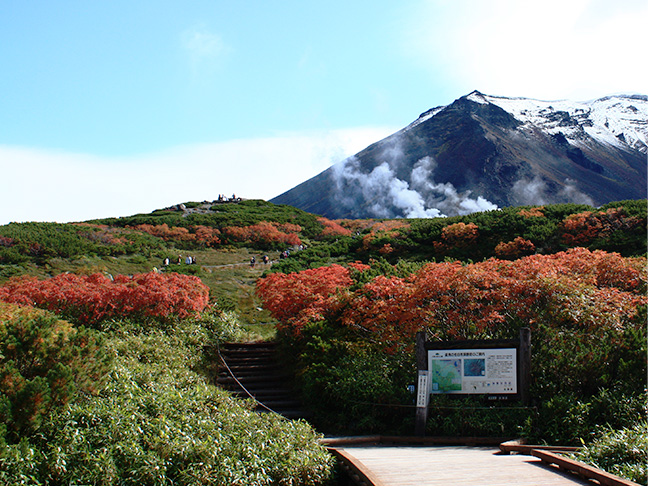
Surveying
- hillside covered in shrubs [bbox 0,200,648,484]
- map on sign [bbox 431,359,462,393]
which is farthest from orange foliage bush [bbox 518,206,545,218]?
map on sign [bbox 431,359,462,393]

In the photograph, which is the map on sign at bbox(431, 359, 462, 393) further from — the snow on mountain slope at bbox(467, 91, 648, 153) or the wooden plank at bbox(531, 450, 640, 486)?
the snow on mountain slope at bbox(467, 91, 648, 153)

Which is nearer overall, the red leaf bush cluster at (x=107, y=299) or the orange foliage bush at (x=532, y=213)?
the red leaf bush cluster at (x=107, y=299)

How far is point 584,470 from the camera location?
4566mm

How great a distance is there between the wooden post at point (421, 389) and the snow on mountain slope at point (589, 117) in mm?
100192

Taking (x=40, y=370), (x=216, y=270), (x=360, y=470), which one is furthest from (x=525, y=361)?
(x=216, y=270)

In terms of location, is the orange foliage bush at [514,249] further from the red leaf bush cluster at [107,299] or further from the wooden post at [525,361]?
the wooden post at [525,361]

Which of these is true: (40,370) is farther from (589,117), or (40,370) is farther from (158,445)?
(589,117)

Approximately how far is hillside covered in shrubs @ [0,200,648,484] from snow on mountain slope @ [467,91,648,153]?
94.7m

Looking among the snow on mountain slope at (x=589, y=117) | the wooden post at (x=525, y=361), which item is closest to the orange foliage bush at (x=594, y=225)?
the wooden post at (x=525, y=361)

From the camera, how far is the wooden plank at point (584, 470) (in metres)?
4.15

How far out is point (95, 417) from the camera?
5.16m

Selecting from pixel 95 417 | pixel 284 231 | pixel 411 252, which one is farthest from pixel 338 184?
pixel 95 417

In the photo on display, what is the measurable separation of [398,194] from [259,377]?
74.5m

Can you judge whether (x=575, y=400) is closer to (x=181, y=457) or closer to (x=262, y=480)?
(x=262, y=480)
